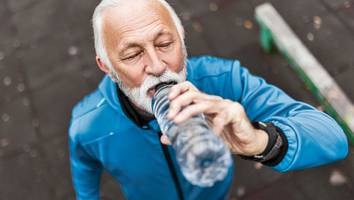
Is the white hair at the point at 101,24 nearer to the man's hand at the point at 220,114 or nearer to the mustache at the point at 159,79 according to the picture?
the mustache at the point at 159,79

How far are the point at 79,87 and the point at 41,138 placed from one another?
28.4 inches

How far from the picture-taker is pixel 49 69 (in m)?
5.24

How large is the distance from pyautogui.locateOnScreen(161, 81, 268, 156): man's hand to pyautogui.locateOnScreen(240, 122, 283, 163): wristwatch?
0.14ft

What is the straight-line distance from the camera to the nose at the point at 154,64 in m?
1.83

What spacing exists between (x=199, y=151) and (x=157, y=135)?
46.0 inches

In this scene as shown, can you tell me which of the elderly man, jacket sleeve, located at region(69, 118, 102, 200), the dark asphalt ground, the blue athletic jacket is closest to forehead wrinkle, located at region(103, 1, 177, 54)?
the elderly man

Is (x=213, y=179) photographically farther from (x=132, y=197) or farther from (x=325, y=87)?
(x=325, y=87)

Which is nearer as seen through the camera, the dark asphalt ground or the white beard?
the white beard

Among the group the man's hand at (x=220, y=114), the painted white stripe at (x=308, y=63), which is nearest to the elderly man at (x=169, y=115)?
the man's hand at (x=220, y=114)

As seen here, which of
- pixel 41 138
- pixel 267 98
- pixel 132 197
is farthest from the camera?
pixel 41 138

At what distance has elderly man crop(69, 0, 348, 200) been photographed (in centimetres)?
158

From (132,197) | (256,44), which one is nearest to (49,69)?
(256,44)

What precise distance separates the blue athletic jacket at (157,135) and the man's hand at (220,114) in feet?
0.89

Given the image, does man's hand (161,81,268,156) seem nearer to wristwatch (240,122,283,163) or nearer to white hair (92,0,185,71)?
wristwatch (240,122,283,163)
